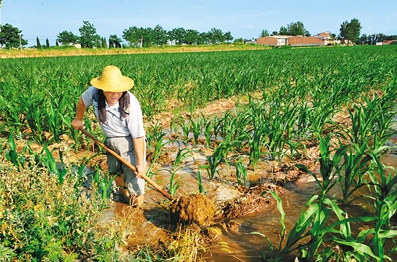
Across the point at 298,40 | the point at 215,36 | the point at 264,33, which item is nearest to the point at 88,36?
the point at 215,36

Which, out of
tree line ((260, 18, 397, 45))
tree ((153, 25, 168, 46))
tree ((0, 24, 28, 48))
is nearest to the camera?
tree ((0, 24, 28, 48))

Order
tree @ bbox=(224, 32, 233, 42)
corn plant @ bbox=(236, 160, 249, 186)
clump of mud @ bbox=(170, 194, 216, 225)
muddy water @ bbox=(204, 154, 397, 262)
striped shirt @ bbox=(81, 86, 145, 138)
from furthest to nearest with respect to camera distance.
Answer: tree @ bbox=(224, 32, 233, 42)
corn plant @ bbox=(236, 160, 249, 186)
striped shirt @ bbox=(81, 86, 145, 138)
clump of mud @ bbox=(170, 194, 216, 225)
muddy water @ bbox=(204, 154, 397, 262)

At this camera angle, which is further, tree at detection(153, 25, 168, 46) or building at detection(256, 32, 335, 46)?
building at detection(256, 32, 335, 46)

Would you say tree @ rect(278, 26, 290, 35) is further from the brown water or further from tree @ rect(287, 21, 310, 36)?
A: the brown water

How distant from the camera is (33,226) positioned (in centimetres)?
210

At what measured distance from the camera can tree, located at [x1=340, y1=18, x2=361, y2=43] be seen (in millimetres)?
107488

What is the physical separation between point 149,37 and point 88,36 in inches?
487

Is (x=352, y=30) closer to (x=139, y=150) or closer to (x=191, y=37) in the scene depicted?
(x=191, y=37)

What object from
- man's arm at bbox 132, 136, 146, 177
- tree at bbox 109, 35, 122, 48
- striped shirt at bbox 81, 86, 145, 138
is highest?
tree at bbox 109, 35, 122, 48

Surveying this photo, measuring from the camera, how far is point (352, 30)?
108 meters

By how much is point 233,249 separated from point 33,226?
1.44 metres

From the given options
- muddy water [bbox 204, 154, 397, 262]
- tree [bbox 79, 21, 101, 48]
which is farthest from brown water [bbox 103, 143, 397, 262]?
tree [bbox 79, 21, 101, 48]

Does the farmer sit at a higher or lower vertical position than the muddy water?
higher

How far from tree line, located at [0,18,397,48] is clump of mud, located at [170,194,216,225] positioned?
155 ft
